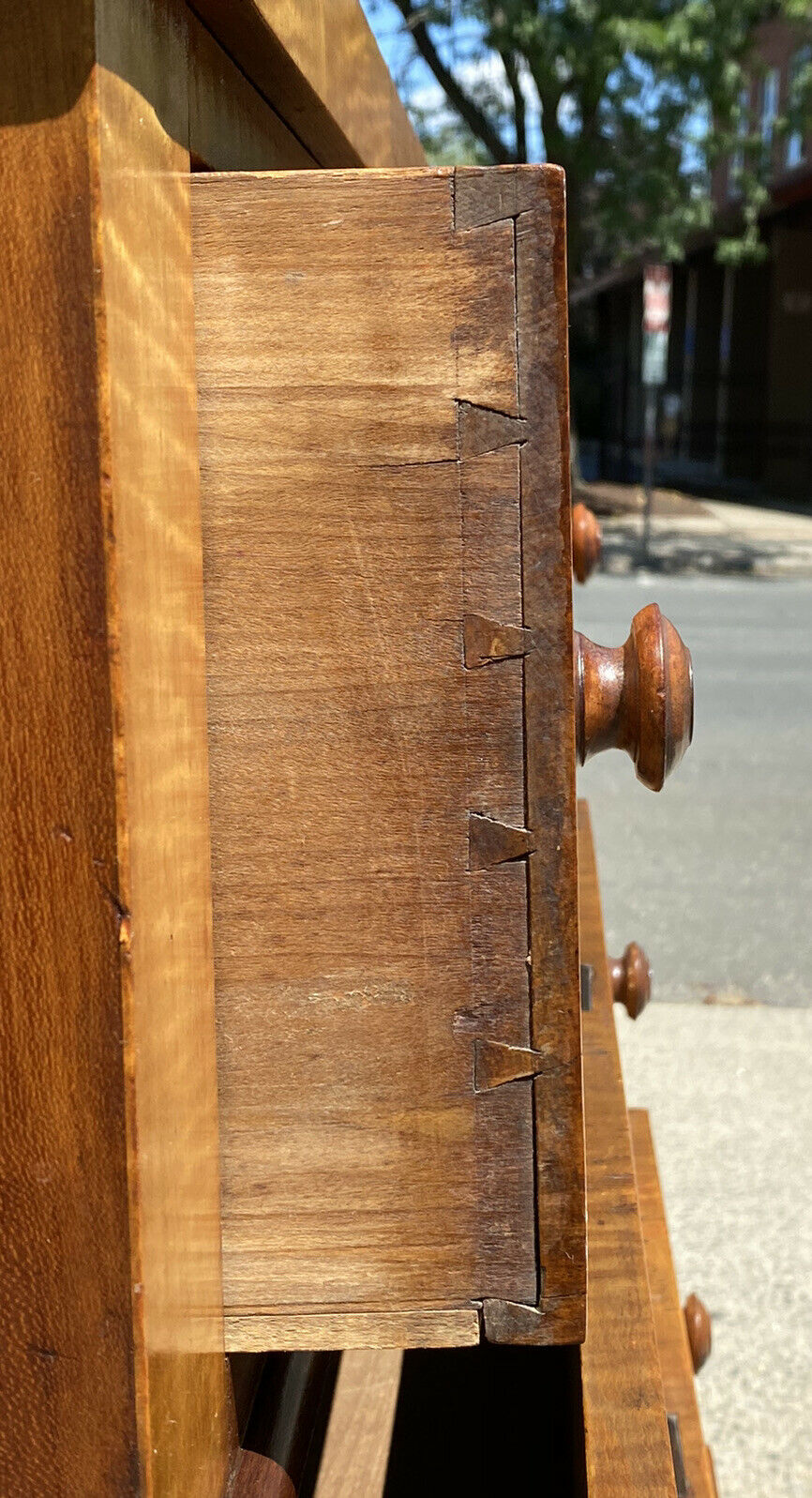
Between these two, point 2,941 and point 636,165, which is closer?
point 2,941

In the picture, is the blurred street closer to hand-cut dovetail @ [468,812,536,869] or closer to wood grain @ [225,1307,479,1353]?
wood grain @ [225,1307,479,1353]

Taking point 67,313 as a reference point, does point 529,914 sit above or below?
below

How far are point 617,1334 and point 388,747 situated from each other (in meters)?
0.51

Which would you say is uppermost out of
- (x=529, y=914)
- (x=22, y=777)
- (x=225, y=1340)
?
(x=22, y=777)

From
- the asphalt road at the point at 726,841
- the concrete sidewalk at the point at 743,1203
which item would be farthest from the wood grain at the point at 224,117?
the asphalt road at the point at 726,841

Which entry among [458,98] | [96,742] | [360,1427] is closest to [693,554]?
[458,98]

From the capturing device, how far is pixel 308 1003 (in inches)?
32.3

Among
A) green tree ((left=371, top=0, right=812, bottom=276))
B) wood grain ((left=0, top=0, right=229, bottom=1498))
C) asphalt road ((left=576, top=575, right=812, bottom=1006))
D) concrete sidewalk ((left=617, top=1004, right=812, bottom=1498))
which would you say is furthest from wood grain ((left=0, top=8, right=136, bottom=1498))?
green tree ((left=371, top=0, right=812, bottom=276))

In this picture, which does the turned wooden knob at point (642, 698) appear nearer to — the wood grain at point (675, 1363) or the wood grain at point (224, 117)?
the wood grain at point (224, 117)

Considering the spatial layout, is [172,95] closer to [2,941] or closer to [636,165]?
[2,941]

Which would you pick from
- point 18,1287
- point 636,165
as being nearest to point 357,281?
point 18,1287

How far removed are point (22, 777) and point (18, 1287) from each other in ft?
0.79

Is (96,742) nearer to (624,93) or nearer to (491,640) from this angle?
(491,640)

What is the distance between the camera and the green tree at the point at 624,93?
40.6 ft
